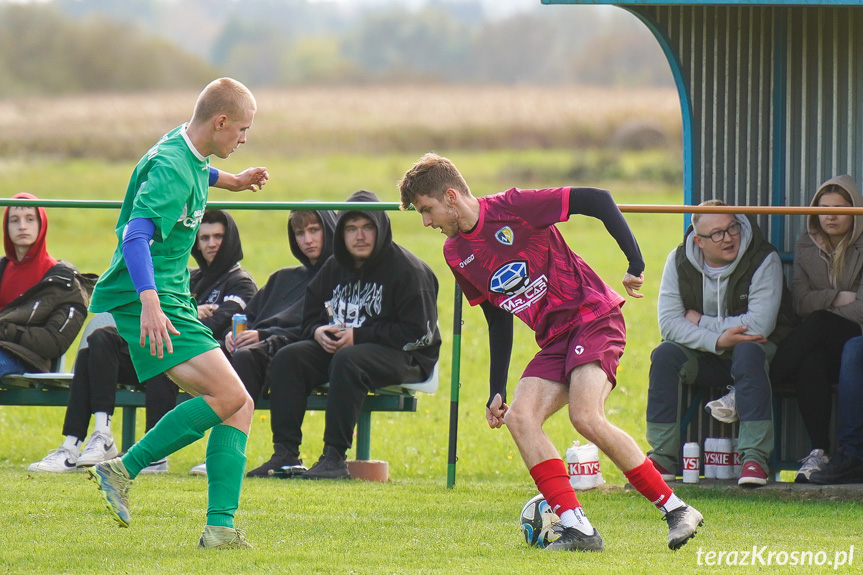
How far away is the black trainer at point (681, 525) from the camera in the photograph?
5.43 m

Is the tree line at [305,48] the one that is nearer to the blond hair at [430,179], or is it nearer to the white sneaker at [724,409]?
the white sneaker at [724,409]

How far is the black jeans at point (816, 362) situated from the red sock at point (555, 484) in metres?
2.49

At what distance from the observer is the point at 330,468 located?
801 centimetres

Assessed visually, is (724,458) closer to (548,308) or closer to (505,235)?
(548,308)

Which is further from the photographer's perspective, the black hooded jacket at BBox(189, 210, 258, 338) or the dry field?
the dry field

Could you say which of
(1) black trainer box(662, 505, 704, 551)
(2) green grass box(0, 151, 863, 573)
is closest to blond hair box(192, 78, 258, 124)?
(2) green grass box(0, 151, 863, 573)

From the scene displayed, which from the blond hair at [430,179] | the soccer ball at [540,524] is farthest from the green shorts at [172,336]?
the soccer ball at [540,524]

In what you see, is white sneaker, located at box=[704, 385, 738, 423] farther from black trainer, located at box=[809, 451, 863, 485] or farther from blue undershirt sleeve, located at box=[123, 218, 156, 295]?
blue undershirt sleeve, located at box=[123, 218, 156, 295]

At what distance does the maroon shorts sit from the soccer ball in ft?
1.87

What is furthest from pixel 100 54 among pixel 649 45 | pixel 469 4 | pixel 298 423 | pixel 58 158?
pixel 469 4

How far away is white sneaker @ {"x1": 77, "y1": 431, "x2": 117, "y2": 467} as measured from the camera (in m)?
8.16

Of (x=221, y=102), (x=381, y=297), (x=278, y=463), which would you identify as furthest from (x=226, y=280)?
(x=221, y=102)

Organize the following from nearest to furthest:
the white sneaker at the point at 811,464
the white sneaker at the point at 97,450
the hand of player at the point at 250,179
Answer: the hand of player at the point at 250,179
the white sneaker at the point at 811,464
the white sneaker at the point at 97,450

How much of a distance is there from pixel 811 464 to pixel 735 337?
2.80 ft
